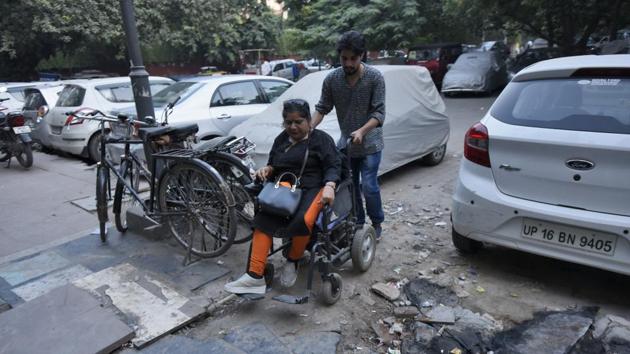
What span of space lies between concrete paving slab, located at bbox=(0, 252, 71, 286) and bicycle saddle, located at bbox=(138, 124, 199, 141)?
4.24 feet

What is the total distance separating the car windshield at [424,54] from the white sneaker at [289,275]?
55.5ft

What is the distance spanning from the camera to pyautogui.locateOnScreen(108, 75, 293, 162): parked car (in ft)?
22.0

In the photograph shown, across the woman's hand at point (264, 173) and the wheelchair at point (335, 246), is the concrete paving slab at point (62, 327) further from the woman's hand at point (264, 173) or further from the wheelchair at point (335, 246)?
the woman's hand at point (264, 173)

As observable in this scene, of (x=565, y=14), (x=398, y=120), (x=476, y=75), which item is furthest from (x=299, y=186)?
(x=565, y=14)

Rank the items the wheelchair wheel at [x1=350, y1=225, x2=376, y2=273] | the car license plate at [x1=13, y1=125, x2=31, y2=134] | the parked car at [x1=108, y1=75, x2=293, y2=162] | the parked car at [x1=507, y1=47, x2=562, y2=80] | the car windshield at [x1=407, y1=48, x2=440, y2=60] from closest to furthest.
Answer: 1. the wheelchair wheel at [x1=350, y1=225, x2=376, y2=273]
2. the parked car at [x1=108, y1=75, x2=293, y2=162]
3. the car license plate at [x1=13, y1=125, x2=31, y2=134]
4. the parked car at [x1=507, y1=47, x2=562, y2=80]
5. the car windshield at [x1=407, y1=48, x2=440, y2=60]

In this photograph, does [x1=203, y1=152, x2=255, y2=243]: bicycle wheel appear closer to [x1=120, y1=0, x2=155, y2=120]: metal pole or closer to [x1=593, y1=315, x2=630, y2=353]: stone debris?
[x1=120, y1=0, x2=155, y2=120]: metal pole

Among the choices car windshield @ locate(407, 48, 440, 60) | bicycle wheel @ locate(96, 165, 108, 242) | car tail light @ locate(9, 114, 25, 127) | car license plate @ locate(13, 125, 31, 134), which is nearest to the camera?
bicycle wheel @ locate(96, 165, 108, 242)

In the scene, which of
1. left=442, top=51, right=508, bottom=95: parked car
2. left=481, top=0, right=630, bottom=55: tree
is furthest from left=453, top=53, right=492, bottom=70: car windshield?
left=481, top=0, right=630, bottom=55: tree

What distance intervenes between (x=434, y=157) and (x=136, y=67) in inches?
169

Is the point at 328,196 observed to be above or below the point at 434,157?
above

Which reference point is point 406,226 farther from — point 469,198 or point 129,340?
point 129,340

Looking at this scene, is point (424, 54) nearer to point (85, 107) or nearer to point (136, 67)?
point (85, 107)

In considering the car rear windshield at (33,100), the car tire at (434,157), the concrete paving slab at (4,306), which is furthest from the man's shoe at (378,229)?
the car rear windshield at (33,100)

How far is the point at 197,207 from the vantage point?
3.82 m
